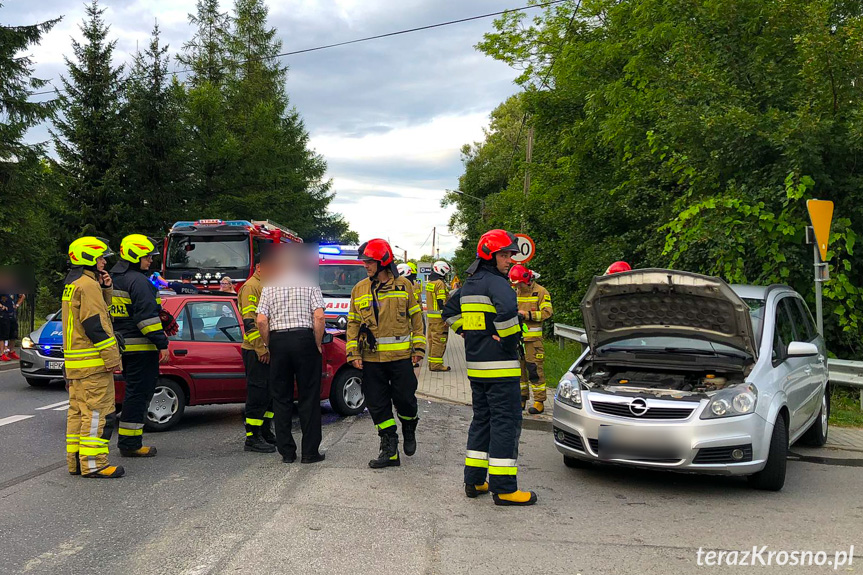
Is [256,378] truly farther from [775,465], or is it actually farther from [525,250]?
[525,250]

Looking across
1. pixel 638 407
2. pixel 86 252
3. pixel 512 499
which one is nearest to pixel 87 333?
pixel 86 252

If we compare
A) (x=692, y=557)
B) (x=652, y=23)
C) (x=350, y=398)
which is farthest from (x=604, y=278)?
(x=652, y=23)

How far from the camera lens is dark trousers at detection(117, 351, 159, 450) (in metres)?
6.90

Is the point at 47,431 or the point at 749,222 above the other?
the point at 749,222

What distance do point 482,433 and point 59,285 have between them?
84.8 ft

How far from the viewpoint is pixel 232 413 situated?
377 inches

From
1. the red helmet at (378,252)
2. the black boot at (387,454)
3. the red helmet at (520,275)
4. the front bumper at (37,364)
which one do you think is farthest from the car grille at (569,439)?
the front bumper at (37,364)

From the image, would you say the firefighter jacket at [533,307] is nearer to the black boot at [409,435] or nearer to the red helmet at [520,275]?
the red helmet at [520,275]

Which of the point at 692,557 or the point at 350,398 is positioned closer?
the point at 692,557

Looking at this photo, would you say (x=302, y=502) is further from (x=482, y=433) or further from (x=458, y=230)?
(x=458, y=230)

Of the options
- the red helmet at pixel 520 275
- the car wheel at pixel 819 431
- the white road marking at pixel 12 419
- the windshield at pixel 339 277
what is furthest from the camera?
the windshield at pixel 339 277

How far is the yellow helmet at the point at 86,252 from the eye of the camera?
629 centimetres

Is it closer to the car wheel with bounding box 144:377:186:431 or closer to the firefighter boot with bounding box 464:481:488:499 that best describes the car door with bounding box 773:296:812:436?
the firefighter boot with bounding box 464:481:488:499

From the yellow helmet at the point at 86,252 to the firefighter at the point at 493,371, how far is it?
3.11 m
